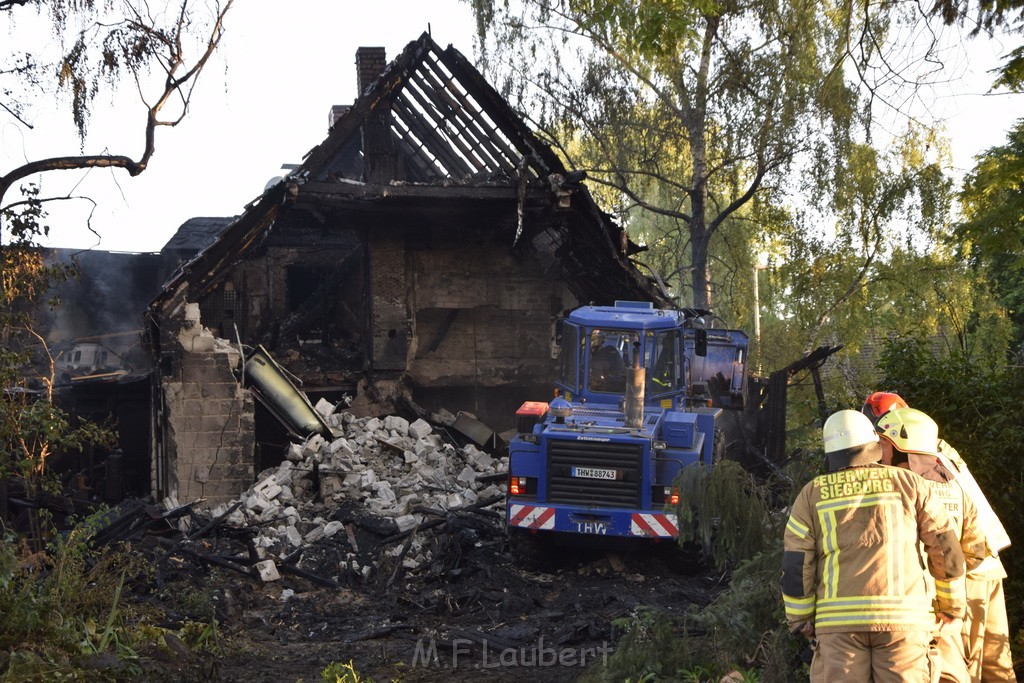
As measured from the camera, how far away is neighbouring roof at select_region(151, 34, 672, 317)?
15273 mm

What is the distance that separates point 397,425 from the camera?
1656 centimetres

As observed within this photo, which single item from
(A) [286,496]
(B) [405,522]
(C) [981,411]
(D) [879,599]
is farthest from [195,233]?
(D) [879,599]

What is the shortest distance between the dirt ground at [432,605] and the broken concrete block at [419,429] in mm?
3614

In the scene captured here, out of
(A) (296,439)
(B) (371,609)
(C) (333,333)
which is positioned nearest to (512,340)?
(C) (333,333)

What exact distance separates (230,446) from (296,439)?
1.11 metres

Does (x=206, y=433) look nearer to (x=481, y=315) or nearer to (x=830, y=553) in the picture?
(x=481, y=315)

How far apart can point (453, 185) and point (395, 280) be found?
2.33 metres

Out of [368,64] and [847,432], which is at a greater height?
[368,64]

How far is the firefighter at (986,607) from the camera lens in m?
5.36

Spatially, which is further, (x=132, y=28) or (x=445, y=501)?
(x=445, y=501)

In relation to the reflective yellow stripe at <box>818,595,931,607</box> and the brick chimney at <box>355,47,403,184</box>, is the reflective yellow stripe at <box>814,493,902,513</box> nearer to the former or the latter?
the reflective yellow stripe at <box>818,595,931,607</box>

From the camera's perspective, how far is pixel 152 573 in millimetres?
10930

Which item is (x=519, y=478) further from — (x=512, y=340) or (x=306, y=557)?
(x=512, y=340)

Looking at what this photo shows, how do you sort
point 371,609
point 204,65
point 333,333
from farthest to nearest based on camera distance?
1. point 333,333
2. point 204,65
3. point 371,609
